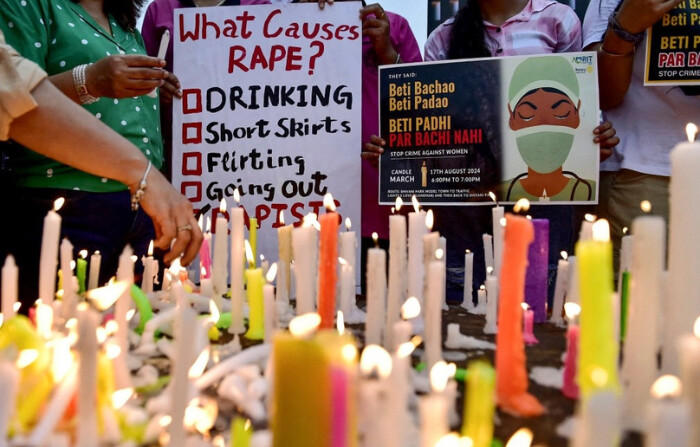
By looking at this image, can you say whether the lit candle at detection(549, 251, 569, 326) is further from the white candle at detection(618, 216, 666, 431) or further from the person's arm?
the person's arm

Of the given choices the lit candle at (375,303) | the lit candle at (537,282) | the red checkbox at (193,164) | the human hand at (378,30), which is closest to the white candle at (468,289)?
the lit candle at (537,282)

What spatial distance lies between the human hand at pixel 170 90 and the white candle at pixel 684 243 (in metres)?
2.10

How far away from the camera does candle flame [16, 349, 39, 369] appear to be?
69 centimetres

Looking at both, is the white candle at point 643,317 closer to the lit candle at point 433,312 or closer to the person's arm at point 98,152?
the lit candle at point 433,312

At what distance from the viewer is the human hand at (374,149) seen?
232cm

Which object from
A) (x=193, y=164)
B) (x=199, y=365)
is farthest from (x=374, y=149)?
(x=199, y=365)

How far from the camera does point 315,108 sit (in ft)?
8.30

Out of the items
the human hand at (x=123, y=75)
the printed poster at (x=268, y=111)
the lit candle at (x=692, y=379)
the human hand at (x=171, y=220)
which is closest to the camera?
the lit candle at (x=692, y=379)

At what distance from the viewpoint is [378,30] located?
2426 mm

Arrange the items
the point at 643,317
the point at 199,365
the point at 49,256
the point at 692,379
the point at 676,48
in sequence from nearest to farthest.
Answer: the point at 692,379 → the point at 643,317 → the point at 199,365 → the point at 49,256 → the point at 676,48

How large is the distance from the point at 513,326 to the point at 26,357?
2.02 ft

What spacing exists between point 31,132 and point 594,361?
122 centimetres

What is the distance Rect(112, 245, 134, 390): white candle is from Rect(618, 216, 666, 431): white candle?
0.64m

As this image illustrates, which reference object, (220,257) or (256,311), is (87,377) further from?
(220,257)
